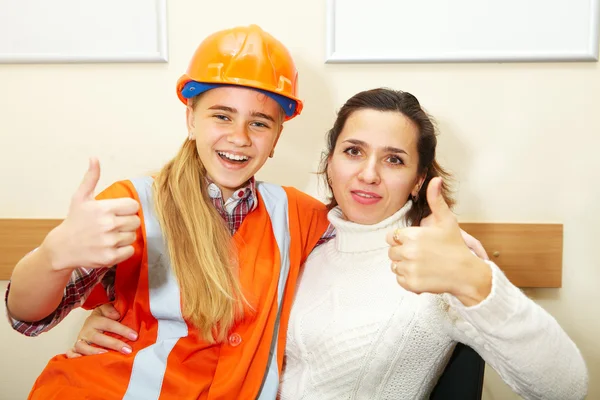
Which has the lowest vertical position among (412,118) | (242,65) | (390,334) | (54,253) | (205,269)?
(390,334)

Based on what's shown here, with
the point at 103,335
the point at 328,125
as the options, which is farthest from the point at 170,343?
the point at 328,125

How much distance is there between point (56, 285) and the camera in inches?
37.9

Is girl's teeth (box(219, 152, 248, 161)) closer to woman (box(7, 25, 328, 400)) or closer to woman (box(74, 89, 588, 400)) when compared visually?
woman (box(7, 25, 328, 400))

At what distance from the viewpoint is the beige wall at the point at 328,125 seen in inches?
65.5

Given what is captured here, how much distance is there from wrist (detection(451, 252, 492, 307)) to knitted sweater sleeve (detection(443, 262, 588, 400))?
1cm

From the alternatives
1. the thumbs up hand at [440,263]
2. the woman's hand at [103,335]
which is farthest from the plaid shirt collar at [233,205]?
the thumbs up hand at [440,263]

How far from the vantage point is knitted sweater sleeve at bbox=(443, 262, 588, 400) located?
85 cm

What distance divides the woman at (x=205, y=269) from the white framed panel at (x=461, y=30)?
1.48 ft

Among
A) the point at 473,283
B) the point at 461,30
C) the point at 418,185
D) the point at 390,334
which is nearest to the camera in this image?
the point at 473,283

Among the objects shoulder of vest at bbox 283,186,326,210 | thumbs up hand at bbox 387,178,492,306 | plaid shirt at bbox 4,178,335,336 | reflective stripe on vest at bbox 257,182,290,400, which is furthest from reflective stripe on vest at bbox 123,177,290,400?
thumbs up hand at bbox 387,178,492,306

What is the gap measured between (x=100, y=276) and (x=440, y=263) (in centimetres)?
73

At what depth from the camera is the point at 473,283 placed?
2.78 ft

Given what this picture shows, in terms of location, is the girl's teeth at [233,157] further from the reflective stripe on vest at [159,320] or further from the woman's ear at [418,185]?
the woman's ear at [418,185]

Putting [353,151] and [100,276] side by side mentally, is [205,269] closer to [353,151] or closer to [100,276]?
[100,276]
